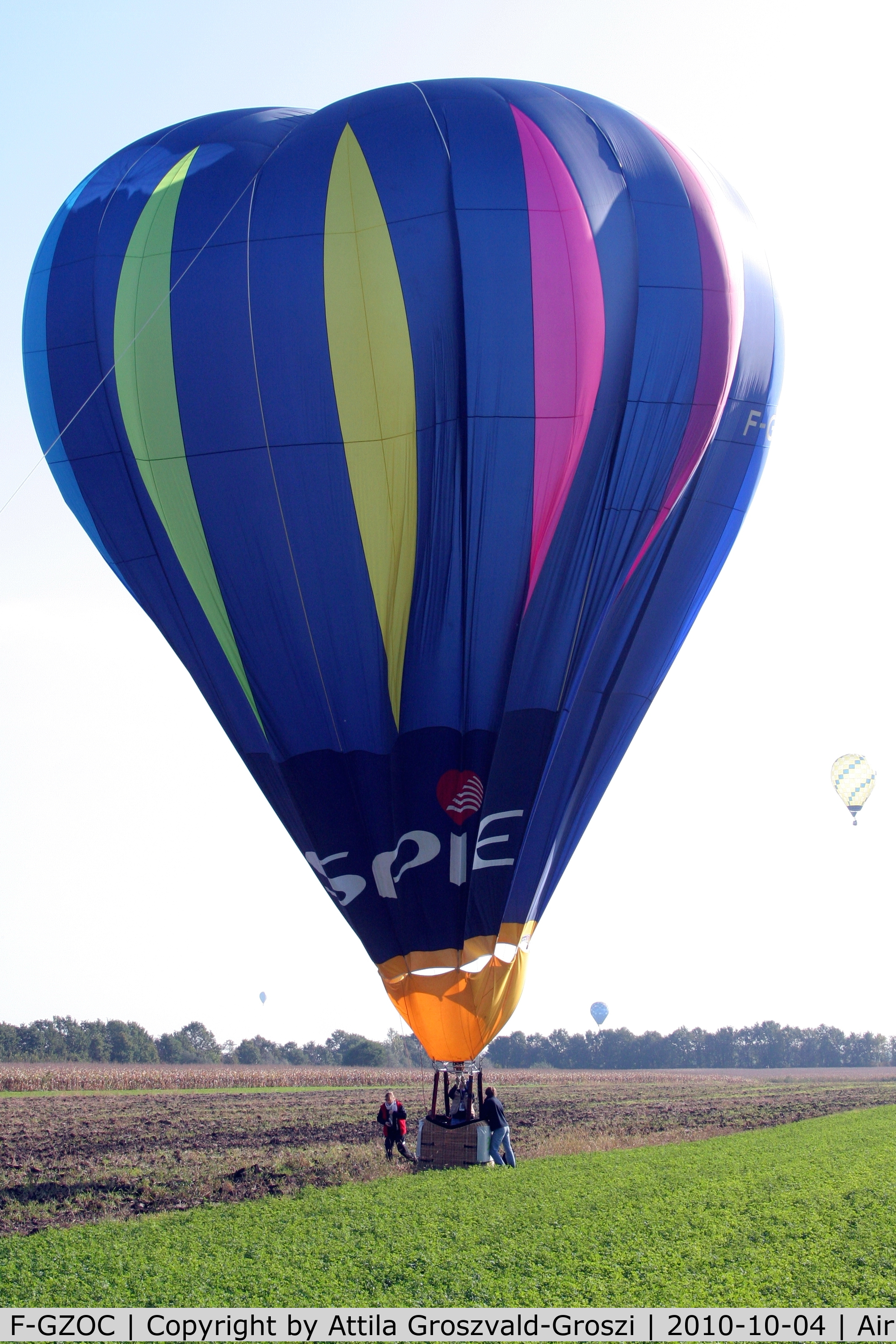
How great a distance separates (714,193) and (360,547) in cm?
606

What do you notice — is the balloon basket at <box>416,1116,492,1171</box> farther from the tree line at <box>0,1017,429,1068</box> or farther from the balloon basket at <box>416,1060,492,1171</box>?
the tree line at <box>0,1017,429,1068</box>

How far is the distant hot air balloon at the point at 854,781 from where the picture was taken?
35281mm

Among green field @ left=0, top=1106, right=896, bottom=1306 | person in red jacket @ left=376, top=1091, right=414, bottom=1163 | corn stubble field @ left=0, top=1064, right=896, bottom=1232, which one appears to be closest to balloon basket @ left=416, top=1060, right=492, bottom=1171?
green field @ left=0, top=1106, right=896, bottom=1306

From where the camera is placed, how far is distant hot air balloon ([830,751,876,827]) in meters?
35.3

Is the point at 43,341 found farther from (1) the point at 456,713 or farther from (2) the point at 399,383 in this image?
(1) the point at 456,713

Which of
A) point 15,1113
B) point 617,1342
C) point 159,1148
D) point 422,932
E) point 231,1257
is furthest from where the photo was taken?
point 15,1113

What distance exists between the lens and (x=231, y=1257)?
8.29m

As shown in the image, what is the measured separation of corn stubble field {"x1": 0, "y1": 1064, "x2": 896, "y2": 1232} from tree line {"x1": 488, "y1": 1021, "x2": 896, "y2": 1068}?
56.6 meters

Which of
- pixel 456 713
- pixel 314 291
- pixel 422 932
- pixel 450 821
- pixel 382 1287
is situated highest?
pixel 314 291

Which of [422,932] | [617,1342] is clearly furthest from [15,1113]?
[617,1342]

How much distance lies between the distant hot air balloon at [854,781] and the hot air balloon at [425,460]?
2453 centimetres

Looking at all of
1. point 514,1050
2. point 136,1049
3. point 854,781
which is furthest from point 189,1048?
point 854,781

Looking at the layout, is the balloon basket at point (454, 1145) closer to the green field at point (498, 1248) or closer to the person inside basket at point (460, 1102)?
the person inside basket at point (460, 1102)

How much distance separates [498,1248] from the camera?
8.59 meters
